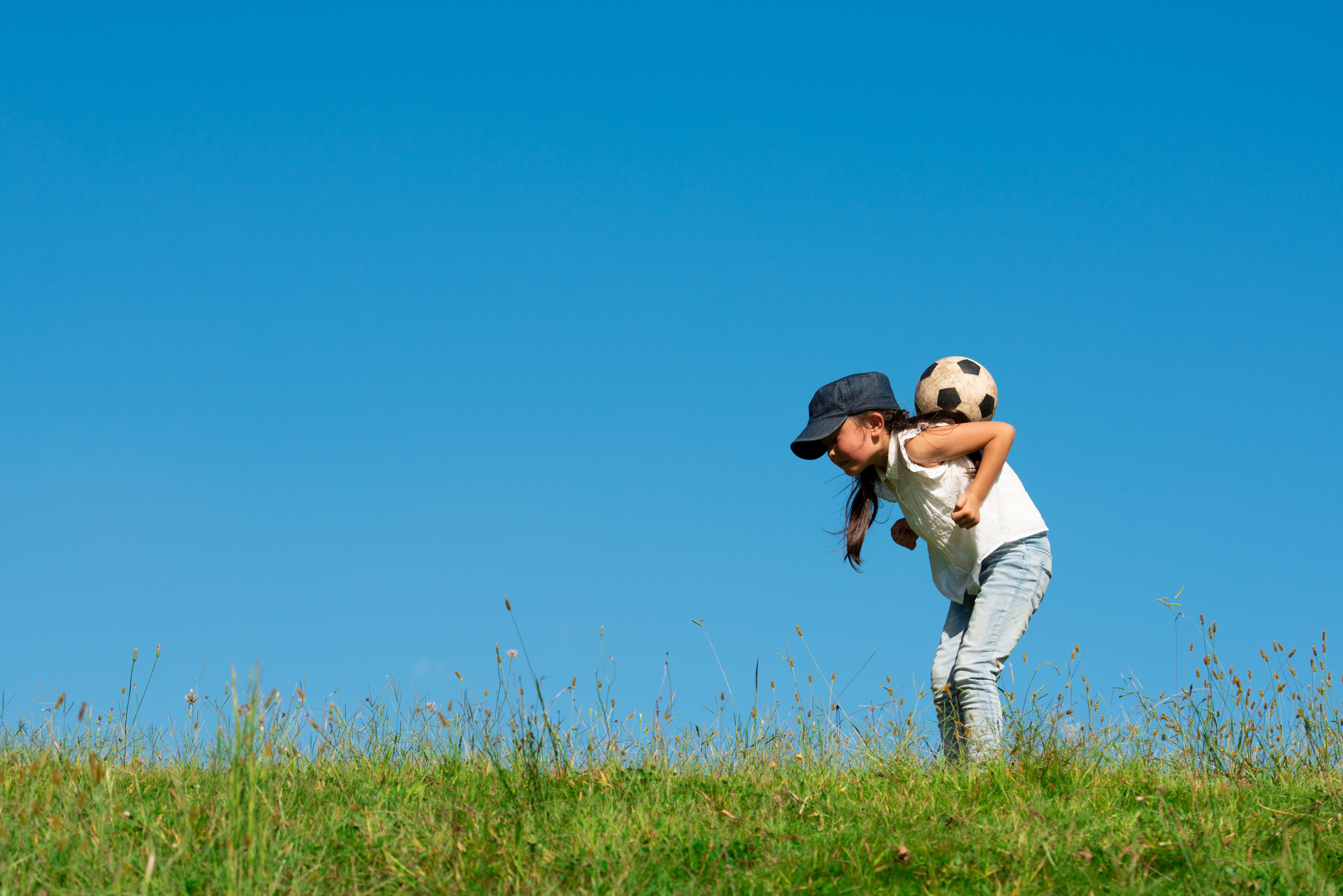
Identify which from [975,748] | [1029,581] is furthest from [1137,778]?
[1029,581]

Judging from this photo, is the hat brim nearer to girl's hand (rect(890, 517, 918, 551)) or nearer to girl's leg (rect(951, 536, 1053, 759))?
girl's hand (rect(890, 517, 918, 551))

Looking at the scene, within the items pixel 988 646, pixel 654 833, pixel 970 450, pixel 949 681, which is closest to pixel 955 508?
pixel 970 450

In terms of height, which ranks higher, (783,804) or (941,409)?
(941,409)

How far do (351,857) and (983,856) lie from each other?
2.29 m

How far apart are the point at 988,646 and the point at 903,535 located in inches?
39.9

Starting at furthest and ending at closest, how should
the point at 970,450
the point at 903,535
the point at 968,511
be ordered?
1. the point at 903,535
2. the point at 970,450
3. the point at 968,511

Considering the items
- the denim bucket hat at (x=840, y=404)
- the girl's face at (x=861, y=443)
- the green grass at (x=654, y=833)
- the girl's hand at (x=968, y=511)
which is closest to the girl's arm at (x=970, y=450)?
the girl's hand at (x=968, y=511)

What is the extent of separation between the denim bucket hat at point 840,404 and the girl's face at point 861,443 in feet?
0.18

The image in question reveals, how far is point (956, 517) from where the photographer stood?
5496 millimetres

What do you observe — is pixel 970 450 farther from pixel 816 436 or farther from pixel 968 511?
pixel 816 436

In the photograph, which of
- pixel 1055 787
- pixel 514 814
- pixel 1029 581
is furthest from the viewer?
pixel 1029 581

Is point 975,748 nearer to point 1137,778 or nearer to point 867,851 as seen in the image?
point 1137,778

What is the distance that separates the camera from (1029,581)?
5594 mm

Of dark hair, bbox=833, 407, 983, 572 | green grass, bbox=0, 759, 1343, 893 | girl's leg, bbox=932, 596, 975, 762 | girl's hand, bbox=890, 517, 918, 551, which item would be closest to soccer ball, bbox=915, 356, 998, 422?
dark hair, bbox=833, 407, 983, 572
